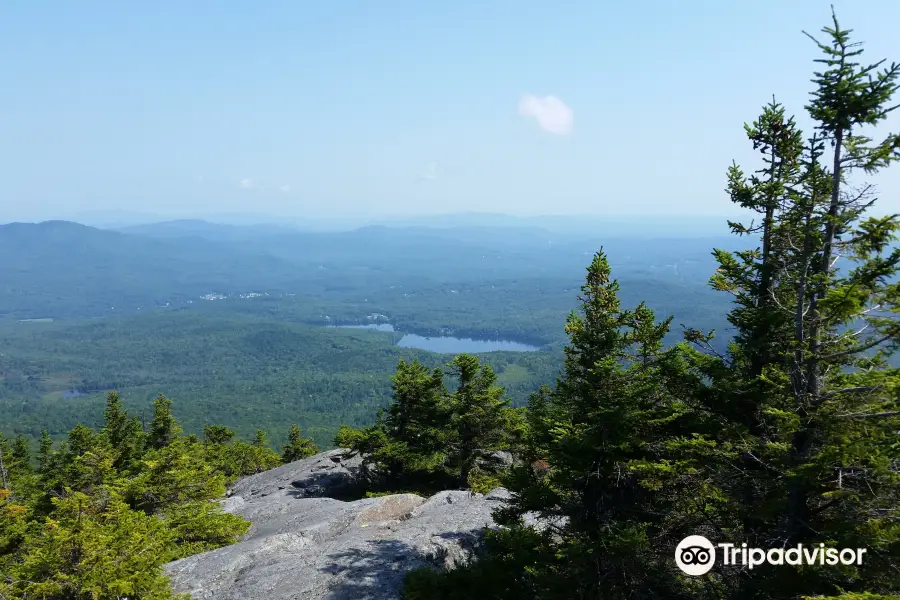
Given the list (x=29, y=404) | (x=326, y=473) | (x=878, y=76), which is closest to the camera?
(x=878, y=76)

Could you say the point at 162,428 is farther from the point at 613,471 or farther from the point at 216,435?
the point at 613,471

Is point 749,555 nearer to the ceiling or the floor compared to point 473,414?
nearer to the ceiling

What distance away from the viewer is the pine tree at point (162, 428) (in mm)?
Answer: 36094

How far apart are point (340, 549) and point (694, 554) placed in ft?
39.4

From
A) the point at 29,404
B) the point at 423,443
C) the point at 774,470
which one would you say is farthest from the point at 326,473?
the point at 29,404

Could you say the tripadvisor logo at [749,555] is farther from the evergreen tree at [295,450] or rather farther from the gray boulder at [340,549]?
the evergreen tree at [295,450]

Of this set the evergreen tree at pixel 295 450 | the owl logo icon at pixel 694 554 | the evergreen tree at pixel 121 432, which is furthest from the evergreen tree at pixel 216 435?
the owl logo icon at pixel 694 554

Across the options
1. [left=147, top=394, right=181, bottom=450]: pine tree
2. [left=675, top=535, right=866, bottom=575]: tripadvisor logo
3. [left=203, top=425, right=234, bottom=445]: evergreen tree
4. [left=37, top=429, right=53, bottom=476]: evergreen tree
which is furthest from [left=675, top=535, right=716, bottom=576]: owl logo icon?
[left=203, top=425, right=234, bottom=445]: evergreen tree

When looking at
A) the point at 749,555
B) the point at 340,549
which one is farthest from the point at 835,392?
the point at 340,549

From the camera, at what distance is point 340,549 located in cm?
1727

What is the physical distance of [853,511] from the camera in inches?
334

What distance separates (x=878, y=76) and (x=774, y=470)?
775cm

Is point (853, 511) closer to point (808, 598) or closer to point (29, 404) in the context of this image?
point (808, 598)

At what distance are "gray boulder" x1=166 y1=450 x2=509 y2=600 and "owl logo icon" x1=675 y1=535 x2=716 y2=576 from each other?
722cm
